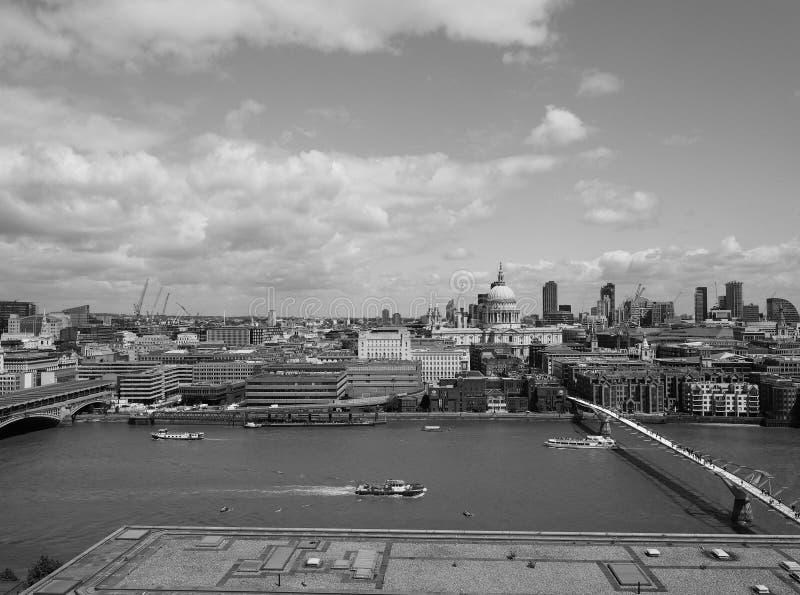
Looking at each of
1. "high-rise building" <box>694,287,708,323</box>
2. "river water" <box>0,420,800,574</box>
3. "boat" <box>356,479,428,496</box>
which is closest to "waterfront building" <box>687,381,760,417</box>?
"river water" <box>0,420,800,574</box>

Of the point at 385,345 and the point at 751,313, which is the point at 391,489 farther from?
the point at 751,313

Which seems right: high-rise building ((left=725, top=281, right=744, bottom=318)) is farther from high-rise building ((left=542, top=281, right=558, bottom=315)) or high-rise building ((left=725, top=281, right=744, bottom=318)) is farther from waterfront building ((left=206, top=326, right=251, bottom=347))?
waterfront building ((left=206, top=326, right=251, bottom=347))

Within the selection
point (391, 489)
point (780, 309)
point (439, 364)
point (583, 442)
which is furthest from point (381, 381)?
point (780, 309)

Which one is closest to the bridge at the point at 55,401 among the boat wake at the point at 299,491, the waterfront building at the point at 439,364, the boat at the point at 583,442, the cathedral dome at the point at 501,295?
the boat wake at the point at 299,491

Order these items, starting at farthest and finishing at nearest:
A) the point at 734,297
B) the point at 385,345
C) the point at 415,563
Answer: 1. the point at 734,297
2. the point at 385,345
3. the point at 415,563

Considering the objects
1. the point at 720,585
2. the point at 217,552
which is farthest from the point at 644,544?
the point at 217,552

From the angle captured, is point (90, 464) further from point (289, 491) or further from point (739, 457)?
point (739, 457)

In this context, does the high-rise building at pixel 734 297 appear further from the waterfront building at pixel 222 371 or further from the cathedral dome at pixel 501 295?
the waterfront building at pixel 222 371
